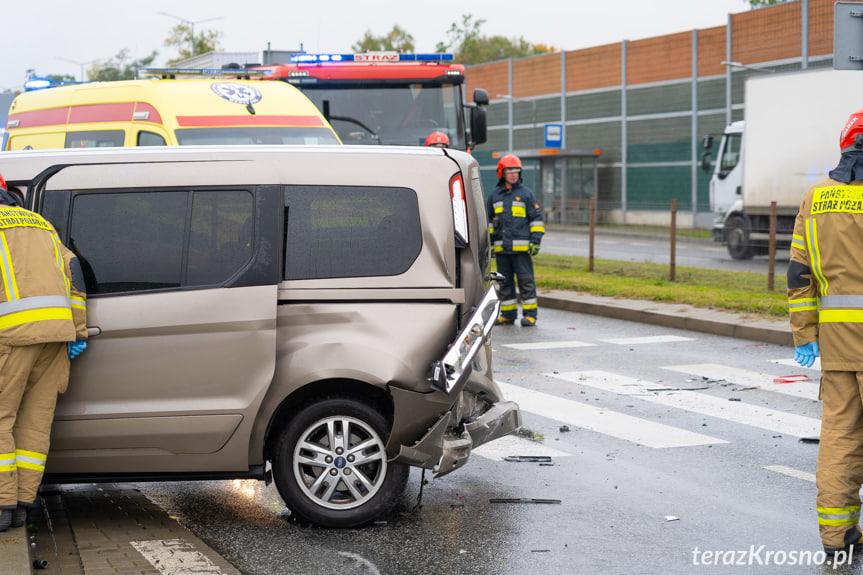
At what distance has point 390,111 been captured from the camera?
16266 mm

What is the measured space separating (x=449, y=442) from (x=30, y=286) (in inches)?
85.2

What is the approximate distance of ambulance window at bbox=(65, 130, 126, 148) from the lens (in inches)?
454

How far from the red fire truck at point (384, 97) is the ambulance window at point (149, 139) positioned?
15.9ft

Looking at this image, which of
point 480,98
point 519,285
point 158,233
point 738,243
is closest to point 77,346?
point 158,233

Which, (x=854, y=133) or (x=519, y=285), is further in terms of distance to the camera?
(x=519, y=285)

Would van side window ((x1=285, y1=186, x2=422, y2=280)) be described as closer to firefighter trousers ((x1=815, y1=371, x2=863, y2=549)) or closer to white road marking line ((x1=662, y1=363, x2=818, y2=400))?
firefighter trousers ((x1=815, y1=371, x2=863, y2=549))

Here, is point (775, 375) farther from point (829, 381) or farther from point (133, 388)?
point (133, 388)

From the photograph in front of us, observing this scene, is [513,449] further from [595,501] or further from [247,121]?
[247,121]

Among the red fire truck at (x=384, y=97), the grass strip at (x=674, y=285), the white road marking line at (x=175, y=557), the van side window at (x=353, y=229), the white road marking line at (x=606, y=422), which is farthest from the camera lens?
the red fire truck at (x=384, y=97)

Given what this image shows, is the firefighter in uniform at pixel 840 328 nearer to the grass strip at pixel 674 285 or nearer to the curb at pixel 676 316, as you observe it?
the curb at pixel 676 316

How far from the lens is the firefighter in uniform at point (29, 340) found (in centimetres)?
534

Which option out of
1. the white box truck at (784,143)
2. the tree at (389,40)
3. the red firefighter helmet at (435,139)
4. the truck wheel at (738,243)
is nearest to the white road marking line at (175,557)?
the red firefighter helmet at (435,139)

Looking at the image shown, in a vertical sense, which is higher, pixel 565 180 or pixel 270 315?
pixel 270 315

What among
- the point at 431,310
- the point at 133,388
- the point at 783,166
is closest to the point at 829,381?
the point at 431,310
